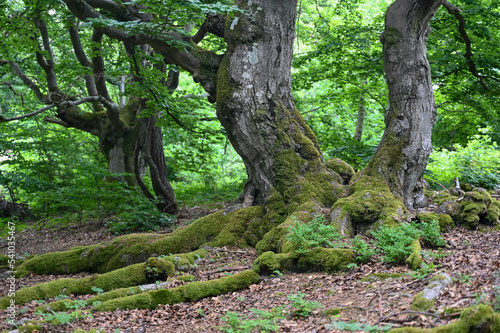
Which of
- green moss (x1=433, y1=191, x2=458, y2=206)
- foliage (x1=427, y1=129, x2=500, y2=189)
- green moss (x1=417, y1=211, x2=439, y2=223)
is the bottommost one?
green moss (x1=417, y1=211, x2=439, y2=223)

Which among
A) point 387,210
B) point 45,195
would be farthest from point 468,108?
point 45,195

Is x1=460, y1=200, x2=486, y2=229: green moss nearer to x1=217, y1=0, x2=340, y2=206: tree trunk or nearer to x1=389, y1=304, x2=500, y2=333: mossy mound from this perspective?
x1=217, y1=0, x2=340, y2=206: tree trunk

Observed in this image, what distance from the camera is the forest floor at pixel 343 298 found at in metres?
2.74

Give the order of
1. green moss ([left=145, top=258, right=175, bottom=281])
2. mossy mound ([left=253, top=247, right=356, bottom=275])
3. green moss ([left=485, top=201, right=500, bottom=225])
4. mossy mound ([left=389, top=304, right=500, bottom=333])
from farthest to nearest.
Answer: green moss ([left=485, top=201, right=500, bottom=225]), green moss ([left=145, top=258, right=175, bottom=281]), mossy mound ([left=253, top=247, right=356, bottom=275]), mossy mound ([left=389, top=304, right=500, bottom=333])

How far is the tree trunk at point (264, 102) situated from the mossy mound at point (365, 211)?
92 cm

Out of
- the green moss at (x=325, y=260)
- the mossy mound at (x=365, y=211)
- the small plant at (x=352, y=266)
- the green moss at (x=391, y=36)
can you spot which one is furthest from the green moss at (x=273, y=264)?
the green moss at (x=391, y=36)

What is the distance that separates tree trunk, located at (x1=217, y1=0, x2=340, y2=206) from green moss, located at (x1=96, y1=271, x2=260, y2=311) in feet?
6.34

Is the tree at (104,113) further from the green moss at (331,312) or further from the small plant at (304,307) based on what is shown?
the green moss at (331,312)

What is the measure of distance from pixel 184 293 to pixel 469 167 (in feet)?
24.4

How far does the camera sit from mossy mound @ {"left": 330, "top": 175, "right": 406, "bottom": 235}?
5.16m

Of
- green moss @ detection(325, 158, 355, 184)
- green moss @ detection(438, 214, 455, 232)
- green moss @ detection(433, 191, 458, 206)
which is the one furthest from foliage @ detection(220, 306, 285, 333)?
green moss @ detection(325, 158, 355, 184)

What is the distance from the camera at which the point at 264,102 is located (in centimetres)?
623

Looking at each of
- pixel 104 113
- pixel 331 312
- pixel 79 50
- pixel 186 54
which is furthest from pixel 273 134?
pixel 104 113

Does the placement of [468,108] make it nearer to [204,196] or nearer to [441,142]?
[441,142]
